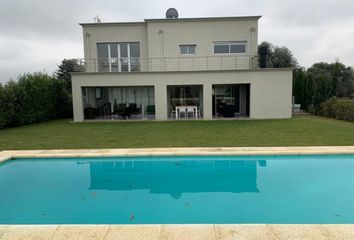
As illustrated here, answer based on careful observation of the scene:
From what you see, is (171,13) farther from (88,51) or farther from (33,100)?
(33,100)

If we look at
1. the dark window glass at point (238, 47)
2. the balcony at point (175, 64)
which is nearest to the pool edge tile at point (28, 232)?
the balcony at point (175, 64)

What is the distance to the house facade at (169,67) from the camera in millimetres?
17531

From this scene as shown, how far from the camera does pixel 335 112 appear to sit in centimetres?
1852

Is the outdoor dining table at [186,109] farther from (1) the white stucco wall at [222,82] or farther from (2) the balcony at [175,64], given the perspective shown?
(2) the balcony at [175,64]

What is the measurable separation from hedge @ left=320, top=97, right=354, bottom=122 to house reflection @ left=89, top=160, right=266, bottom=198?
12.4 meters

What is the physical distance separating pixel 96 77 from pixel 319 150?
13.9 metres

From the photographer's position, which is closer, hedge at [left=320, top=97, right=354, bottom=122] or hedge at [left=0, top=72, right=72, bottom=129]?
hedge at [left=0, top=72, right=72, bottom=129]

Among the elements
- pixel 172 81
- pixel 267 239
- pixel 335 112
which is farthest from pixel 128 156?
pixel 335 112

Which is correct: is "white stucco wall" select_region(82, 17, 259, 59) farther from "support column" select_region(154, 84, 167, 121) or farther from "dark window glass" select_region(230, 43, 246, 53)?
"support column" select_region(154, 84, 167, 121)

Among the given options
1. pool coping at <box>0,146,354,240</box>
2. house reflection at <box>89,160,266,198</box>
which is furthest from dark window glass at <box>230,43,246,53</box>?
pool coping at <box>0,146,354,240</box>

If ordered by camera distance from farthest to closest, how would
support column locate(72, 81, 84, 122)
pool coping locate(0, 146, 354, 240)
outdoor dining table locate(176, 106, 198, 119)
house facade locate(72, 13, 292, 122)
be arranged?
1. outdoor dining table locate(176, 106, 198, 119)
2. support column locate(72, 81, 84, 122)
3. house facade locate(72, 13, 292, 122)
4. pool coping locate(0, 146, 354, 240)

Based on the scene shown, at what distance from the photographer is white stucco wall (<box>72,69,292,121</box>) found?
56.5ft

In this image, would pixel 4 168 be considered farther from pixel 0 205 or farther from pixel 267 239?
pixel 267 239

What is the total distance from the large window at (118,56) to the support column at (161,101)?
290 cm
